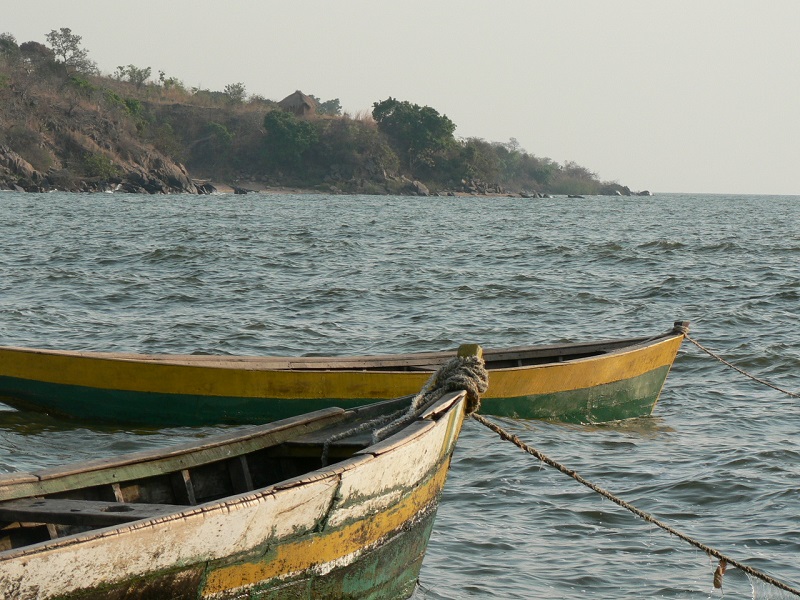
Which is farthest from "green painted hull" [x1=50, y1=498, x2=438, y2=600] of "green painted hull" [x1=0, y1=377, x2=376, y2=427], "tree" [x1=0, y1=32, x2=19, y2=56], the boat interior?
"tree" [x1=0, y1=32, x2=19, y2=56]

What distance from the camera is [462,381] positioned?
550 centimetres

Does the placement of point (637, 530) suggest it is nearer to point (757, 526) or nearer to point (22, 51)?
point (757, 526)

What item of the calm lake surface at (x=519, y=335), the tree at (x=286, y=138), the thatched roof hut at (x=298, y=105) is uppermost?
the thatched roof hut at (x=298, y=105)

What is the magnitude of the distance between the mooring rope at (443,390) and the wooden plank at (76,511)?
1256mm

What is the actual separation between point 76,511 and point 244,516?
0.91 metres

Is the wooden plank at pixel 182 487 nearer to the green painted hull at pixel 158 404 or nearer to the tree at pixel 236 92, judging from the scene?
the green painted hull at pixel 158 404

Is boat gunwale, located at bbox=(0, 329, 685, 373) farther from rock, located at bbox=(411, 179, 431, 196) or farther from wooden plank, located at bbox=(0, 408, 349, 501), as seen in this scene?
rock, located at bbox=(411, 179, 431, 196)

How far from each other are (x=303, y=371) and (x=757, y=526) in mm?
3755

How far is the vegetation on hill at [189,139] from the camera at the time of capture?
73.8 metres

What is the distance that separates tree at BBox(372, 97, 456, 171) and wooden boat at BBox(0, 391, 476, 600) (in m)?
95.1

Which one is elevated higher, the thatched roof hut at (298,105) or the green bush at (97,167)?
the thatched roof hut at (298,105)

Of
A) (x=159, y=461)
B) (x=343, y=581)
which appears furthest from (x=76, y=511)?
(x=343, y=581)

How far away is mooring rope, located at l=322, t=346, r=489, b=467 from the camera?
533cm

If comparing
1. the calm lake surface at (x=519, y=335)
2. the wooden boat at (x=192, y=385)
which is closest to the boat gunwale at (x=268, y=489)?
the calm lake surface at (x=519, y=335)
